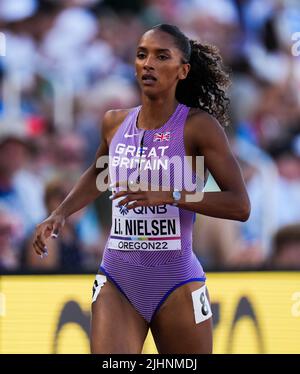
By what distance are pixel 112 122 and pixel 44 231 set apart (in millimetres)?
718

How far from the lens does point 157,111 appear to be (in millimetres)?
4016

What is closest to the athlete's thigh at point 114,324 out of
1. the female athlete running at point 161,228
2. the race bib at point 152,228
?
the female athlete running at point 161,228

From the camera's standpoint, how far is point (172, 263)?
3.85 m

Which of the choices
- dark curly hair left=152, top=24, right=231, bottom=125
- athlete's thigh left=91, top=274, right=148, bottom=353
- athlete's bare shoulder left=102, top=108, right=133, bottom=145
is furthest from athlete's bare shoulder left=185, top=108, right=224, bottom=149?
athlete's thigh left=91, top=274, right=148, bottom=353

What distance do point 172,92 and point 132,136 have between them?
30cm

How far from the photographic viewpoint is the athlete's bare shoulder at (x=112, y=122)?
4219 mm

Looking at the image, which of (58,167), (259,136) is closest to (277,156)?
(259,136)

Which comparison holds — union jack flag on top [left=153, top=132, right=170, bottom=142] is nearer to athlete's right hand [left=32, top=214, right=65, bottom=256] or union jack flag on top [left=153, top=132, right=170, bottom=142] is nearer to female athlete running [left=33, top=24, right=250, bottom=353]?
female athlete running [left=33, top=24, right=250, bottom=353]

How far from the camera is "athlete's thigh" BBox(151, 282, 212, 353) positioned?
3771 mm

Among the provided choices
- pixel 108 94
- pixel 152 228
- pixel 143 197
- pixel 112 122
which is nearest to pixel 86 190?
pixel 112 122

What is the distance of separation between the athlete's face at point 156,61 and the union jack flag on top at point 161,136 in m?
0.19

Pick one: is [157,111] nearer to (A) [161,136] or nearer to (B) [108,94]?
Result: (A) [161,136]

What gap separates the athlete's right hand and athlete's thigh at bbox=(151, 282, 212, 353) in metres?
0.64
